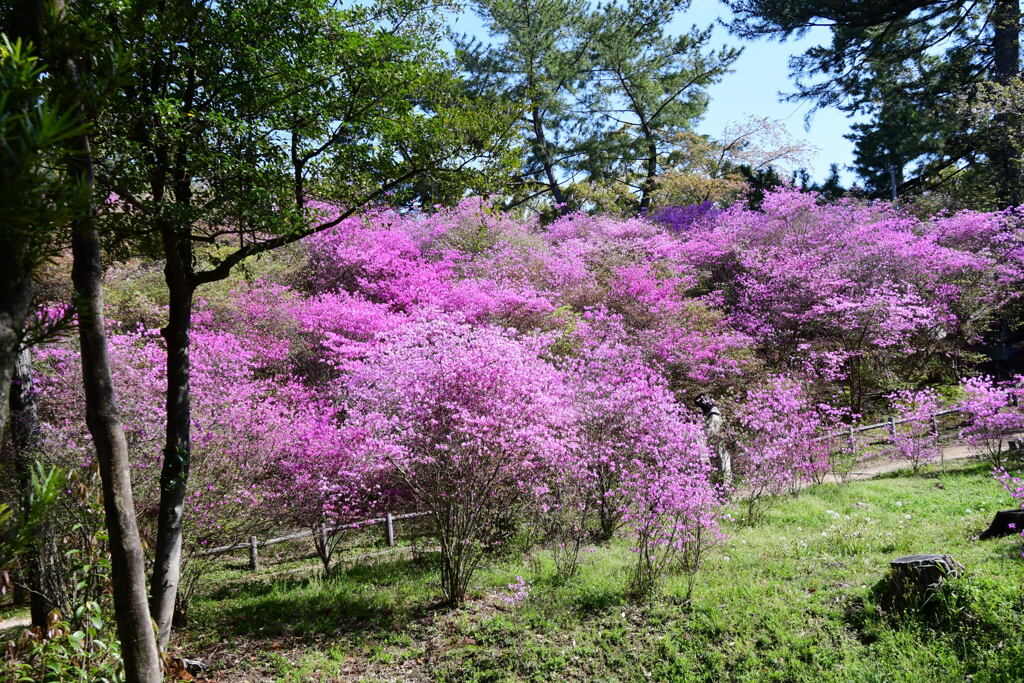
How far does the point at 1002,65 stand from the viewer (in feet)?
57.4

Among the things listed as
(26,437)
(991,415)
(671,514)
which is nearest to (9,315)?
(26,437)

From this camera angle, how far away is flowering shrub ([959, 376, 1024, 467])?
31.0 ft

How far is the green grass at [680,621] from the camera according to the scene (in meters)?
4.63

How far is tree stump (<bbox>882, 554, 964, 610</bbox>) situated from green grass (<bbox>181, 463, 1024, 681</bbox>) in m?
0.12

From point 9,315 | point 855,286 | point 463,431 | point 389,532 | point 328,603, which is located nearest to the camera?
point 9,315

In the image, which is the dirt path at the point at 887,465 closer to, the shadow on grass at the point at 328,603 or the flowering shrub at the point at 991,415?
the flowering shrub at the point at 991,415

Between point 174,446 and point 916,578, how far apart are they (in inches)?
241

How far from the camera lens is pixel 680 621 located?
5.50 meters

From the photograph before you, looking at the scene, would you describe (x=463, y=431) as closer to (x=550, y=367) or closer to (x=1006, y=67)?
(x=550, y=367)

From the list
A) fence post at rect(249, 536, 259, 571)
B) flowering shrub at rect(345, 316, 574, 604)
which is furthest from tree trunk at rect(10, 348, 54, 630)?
fence post at rect(249, 536, 259, 571)

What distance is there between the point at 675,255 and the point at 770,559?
1081 cm

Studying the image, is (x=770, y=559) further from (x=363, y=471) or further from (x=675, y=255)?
(x=675, y=255)

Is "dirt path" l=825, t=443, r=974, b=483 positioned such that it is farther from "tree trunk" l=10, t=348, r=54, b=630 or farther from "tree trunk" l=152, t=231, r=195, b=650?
"tree trunk" l=10, t=348, r=54, b=630

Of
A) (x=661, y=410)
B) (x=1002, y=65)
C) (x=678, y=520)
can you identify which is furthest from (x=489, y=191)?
(x=1002, y=65)
